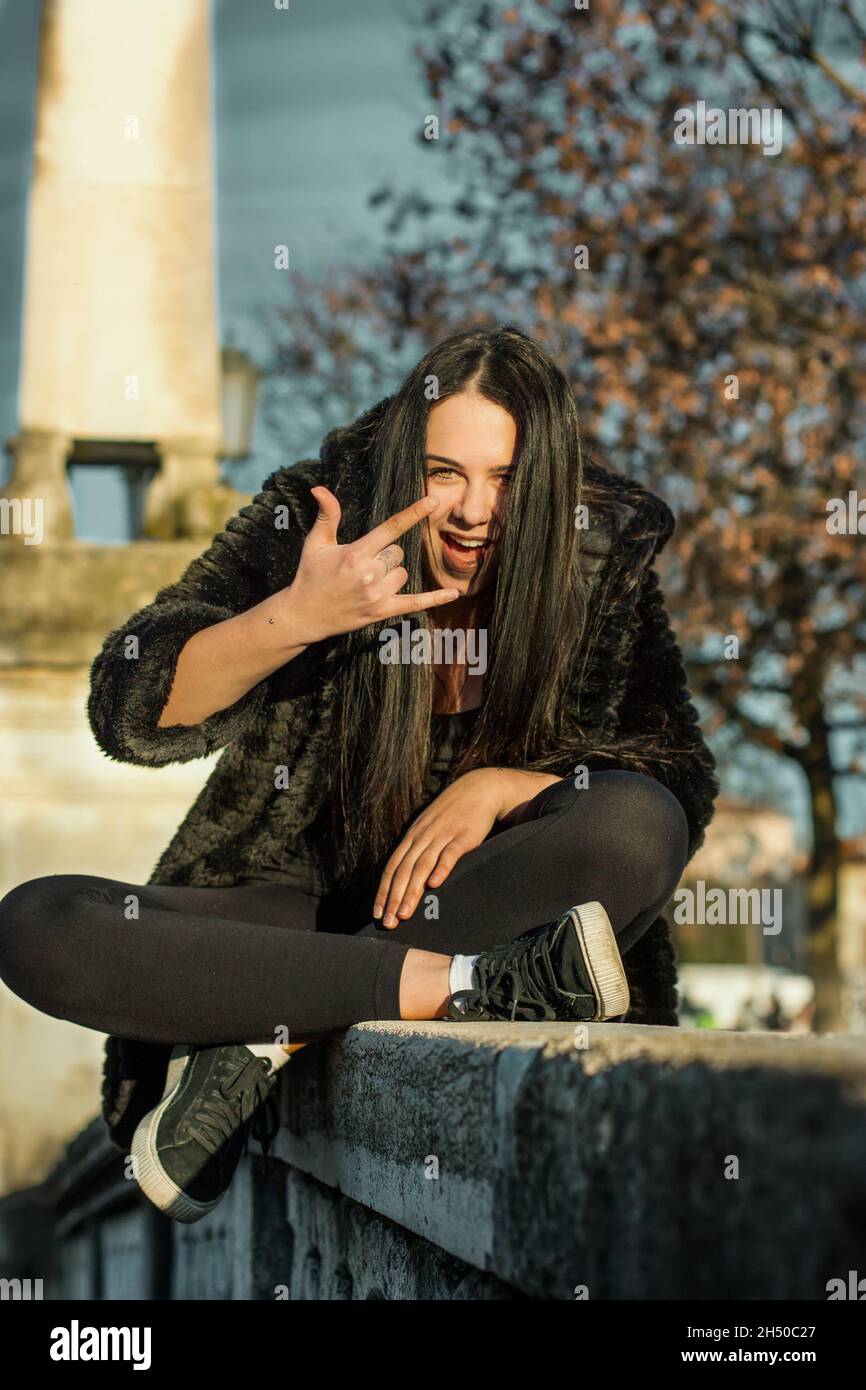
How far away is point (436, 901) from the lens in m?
2.90

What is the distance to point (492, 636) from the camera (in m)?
3.35

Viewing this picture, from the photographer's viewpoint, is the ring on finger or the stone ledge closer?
the stone ledge

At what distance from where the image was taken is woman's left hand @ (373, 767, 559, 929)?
2.89 meters

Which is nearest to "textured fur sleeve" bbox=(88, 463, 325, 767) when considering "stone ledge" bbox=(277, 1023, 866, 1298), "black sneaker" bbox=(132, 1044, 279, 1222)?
→ "black sneaker" bbox=(132, 1044, 279, 1222)

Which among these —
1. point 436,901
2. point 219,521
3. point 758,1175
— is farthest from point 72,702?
point 758,1175

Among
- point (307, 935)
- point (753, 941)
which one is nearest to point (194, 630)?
point (307, 935)

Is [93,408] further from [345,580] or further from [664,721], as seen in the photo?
[345,580]

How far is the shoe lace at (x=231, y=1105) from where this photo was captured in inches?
113

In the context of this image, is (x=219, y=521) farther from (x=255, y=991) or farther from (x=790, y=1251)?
(x=790, y=1251)

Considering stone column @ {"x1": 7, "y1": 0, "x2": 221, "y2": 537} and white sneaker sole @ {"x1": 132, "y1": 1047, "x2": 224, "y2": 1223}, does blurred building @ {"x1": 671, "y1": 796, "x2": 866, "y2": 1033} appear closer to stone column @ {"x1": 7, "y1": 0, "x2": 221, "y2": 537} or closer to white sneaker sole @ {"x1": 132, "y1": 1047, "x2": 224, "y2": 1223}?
stone column @ {"x1": 7, "y1": 0, "x2": 221, "y2": 537}

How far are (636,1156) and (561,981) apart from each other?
3.35 feet

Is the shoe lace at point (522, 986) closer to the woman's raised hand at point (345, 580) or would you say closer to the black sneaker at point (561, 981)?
the black sneaker at point (561, 981)

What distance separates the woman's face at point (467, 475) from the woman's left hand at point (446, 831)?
1.52 feet

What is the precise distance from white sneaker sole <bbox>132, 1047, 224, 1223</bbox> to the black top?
53 cm
